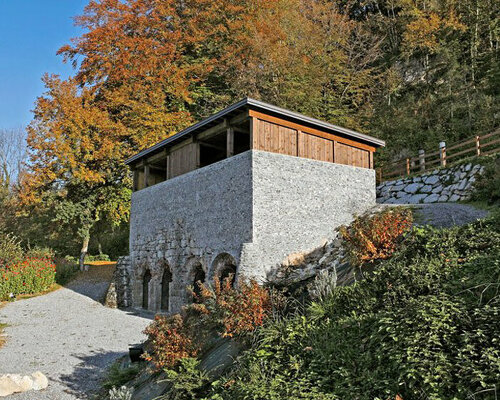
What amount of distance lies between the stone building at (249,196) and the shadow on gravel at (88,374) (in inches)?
138

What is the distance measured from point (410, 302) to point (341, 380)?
1.14m

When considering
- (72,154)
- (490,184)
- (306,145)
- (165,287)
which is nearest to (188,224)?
(165,287)

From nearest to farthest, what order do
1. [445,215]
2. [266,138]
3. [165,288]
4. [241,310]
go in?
[241,310]
[445,215]
[266,138]
[165,288]

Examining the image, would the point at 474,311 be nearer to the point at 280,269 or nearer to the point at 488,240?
the point at 488,240

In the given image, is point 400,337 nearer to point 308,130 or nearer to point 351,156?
point 308,130

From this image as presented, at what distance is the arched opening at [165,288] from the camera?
14621 mm

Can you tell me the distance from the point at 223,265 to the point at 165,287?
4398mm

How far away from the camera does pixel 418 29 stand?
80.5ft

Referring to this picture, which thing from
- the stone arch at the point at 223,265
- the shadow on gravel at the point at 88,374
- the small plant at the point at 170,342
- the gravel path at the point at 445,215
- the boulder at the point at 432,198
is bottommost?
the shadow on gravel at the point at 88,374

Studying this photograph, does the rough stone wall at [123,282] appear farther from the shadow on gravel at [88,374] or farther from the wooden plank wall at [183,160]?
the shadow on gravel at [88,374]

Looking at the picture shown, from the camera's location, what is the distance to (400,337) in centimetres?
386

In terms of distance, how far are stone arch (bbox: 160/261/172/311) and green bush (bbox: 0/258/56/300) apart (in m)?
7.08

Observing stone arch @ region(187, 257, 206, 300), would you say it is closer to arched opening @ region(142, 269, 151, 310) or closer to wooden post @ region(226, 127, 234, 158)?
wooden post @ region(226, 127, 234, 158)

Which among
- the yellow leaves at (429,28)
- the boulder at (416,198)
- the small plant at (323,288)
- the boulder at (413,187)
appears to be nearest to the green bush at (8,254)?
the small plant at (323,288)
